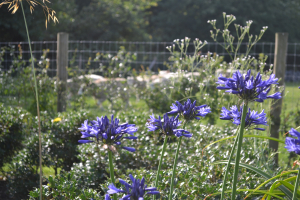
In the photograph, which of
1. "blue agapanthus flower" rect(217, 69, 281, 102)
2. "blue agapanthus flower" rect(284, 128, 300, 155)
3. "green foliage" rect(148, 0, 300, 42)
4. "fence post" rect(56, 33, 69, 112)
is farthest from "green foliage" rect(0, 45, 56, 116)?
"green foliage" rect(148, 0, 300, 42)

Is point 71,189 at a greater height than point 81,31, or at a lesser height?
lesser

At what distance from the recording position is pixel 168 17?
21.4 metres

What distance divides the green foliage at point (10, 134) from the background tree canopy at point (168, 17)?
38.8ft

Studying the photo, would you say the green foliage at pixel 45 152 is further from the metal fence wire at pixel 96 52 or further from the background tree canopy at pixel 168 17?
the background tree canopy at pixel 168 17

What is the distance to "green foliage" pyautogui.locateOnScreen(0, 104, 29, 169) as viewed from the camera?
3311mm

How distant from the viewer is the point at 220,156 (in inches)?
101

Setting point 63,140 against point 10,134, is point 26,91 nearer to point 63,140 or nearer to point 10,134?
point 10,134

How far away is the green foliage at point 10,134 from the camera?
331 centimetres

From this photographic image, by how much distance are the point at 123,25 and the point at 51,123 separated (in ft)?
47.1

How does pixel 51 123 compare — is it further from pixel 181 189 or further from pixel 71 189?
pixel 181 189

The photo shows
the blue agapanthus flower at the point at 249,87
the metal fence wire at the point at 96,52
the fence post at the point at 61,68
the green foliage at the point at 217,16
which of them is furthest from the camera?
the green foliage at the point at 217,16

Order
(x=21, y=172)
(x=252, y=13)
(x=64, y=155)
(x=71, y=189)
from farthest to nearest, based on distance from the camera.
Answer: (x=252, y=13)
(x=64, y=155)
(x=21, y=172)
(x=71, y=189)

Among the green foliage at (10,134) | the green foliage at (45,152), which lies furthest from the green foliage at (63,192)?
the green foliage at (10,134)

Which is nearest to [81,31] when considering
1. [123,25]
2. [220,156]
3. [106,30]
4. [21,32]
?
[106,30]
